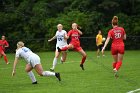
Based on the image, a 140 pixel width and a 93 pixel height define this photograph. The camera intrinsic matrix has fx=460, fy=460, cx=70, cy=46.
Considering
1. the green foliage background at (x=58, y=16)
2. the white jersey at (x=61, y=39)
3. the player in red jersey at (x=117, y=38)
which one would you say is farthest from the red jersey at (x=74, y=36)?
the green foliage background at (x=58, y=16)

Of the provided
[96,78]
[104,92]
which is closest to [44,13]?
[96,78]

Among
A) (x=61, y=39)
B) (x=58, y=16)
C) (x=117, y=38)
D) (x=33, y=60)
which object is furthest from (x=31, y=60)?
(x=58, y=16)

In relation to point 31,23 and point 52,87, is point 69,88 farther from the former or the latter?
point 31,23

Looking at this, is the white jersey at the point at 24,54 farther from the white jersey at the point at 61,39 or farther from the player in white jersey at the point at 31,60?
the white jersey at the point at 61,39

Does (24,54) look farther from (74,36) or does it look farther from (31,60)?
(74,36)

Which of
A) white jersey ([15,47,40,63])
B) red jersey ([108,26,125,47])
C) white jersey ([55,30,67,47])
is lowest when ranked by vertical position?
white jersey ([55,30,67,47])

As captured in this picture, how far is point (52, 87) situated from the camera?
15.0 m

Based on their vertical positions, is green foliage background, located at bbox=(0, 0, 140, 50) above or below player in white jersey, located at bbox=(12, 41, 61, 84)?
below

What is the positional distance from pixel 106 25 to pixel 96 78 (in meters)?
33.5

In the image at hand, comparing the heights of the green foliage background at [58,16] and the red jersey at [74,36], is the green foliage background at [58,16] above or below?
below

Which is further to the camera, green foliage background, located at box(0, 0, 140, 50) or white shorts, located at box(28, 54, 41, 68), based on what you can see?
green foliage background, located at box(0, 0, 140, 50)

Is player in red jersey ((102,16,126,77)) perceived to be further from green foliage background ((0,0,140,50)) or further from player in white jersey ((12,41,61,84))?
green foliage background ((0,0,140,50))

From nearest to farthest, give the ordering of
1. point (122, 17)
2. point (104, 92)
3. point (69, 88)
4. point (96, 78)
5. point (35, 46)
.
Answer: point (104, 92), point (69, 88), point (96, 78), point (35, 46), point (122, 17)

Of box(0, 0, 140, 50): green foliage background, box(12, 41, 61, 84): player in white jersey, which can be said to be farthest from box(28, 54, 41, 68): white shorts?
box(0, 0, 140, 50): green foliage background
